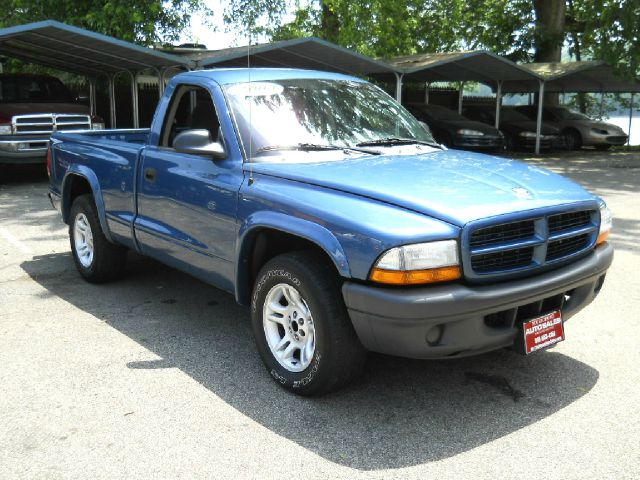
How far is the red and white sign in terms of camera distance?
3.61 metres

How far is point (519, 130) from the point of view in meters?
22.5

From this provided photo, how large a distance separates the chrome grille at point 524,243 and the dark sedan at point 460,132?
51.6 ft

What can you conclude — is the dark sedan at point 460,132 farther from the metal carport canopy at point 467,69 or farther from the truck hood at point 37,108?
the truck hood at point 37,108

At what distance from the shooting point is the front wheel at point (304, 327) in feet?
11.7

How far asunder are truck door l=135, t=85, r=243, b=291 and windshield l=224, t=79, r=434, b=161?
0.75ft

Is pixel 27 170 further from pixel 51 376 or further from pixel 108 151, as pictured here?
pixel 51 376

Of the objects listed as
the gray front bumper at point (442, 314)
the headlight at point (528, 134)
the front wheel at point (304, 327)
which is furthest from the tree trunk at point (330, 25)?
the gray front bumper at point (442, 314)

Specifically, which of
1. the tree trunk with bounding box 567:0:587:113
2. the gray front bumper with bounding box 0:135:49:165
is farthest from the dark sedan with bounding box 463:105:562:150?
the gray front bumper with bounding box 0:135:49:165

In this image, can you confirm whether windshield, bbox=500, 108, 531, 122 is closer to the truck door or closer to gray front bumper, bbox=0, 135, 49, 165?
gray front bumper, bbox=0, 135, 49, 165

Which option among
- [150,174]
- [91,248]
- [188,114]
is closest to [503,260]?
[150,174]

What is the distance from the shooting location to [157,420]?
3.65 m

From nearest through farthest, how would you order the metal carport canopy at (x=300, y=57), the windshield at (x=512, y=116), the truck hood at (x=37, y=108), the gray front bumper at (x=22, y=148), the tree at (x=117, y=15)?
the gray front bumper at (x=22, y=148)
the truck hood at (x=37, y=108)
the metal carport canopy at (x=300, y=57)
the tree at (x=117, y=15)
the windshield at (x=512, y=116)

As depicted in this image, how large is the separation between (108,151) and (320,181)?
2.63 metres

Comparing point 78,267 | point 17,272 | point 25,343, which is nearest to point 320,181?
point 25,343
